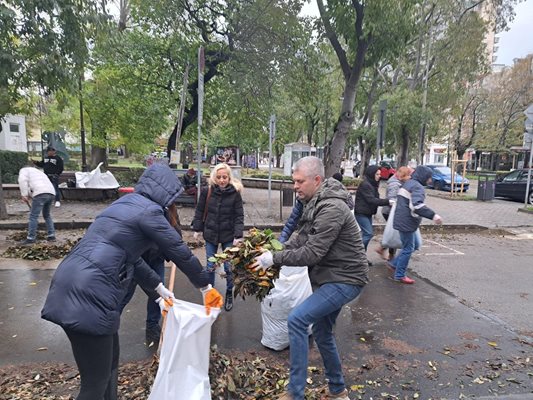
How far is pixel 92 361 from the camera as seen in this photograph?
2.12 meters

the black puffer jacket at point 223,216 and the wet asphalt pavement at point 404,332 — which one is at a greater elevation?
the black puffer jacket at point 223,216

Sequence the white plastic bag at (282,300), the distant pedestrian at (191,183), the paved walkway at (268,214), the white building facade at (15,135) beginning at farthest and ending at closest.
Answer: the white building facade at (15,135)
the distant pedestrian at (191,183)
the paved walkway at (268,214)
the white plastic bag at (282,300)

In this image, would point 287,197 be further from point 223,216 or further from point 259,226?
point 223,216

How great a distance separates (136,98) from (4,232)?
695 centimetres

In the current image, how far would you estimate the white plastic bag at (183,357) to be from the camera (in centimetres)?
228

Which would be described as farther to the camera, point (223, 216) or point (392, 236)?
point (392, 236)

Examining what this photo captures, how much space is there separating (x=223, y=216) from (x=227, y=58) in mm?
9808

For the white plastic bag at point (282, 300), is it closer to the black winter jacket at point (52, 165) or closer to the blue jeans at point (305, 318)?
the blue jeans at point (305, 318)

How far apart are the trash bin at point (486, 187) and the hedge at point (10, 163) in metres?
20.1

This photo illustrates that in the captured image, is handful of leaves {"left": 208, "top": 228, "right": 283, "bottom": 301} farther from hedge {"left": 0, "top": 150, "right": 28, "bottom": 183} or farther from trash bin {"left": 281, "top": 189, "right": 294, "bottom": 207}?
hedge {"left": 0, "top": 150, "right": 28, "bottom": 183}

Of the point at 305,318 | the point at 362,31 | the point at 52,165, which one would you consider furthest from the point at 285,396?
the point at 52,165

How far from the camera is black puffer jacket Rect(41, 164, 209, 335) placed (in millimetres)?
1995

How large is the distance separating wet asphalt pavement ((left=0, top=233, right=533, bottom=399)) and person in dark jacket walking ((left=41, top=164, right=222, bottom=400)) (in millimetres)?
1514

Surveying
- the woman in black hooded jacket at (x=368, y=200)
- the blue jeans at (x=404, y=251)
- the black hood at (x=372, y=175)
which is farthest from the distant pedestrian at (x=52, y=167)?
the blue jeans at (x=404, y=251)
